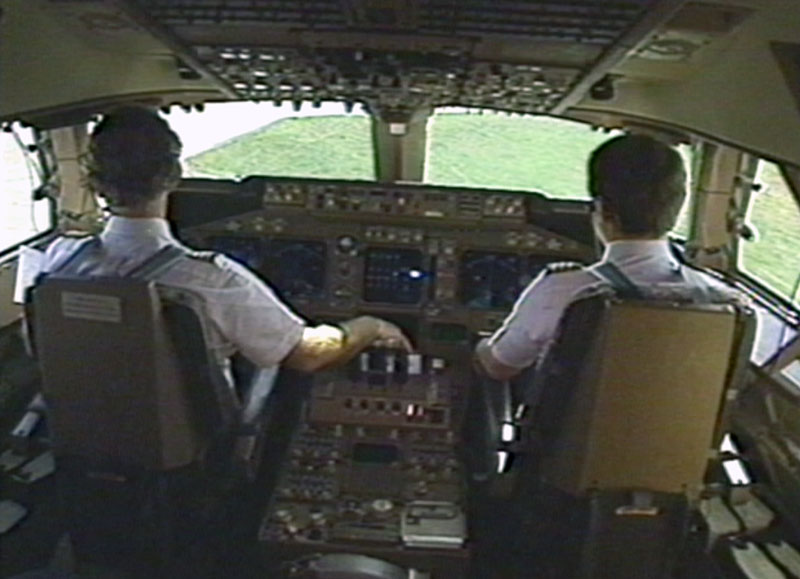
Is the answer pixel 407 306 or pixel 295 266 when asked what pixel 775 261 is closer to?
pixel 407 306

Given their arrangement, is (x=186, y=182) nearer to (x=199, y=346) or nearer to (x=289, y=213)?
(x=289, y=213)

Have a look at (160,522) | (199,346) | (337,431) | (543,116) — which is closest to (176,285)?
(199,346)

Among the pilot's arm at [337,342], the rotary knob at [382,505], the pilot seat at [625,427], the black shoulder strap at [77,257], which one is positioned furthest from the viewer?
the rotary knob at [382,505]

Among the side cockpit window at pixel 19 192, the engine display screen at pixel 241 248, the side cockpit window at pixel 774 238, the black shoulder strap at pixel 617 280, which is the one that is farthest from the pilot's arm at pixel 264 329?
the side cockpit window at pixel 774 238

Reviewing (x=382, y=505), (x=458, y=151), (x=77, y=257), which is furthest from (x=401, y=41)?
(x=458, y=151)

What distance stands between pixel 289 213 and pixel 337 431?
77 centimetres

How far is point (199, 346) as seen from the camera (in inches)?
80.2

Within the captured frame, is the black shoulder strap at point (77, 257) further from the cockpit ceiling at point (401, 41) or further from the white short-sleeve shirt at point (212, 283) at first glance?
the cockpit ceiling at point (401, 41)

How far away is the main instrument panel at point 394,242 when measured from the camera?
10.5 feet

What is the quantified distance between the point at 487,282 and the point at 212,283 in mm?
→ 1337

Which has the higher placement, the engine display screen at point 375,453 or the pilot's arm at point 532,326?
the pilot's arm at point 532,326

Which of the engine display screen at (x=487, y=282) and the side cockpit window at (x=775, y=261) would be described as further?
the engine display screen at (x=487, y=282)

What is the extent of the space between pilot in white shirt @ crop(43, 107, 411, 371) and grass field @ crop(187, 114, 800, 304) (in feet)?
4.30

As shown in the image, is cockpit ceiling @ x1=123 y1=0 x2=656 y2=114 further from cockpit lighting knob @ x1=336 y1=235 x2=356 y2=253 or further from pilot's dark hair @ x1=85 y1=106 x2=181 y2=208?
cockpit lighting knob @ x1=336 y1=235 x2=356 y2=253
